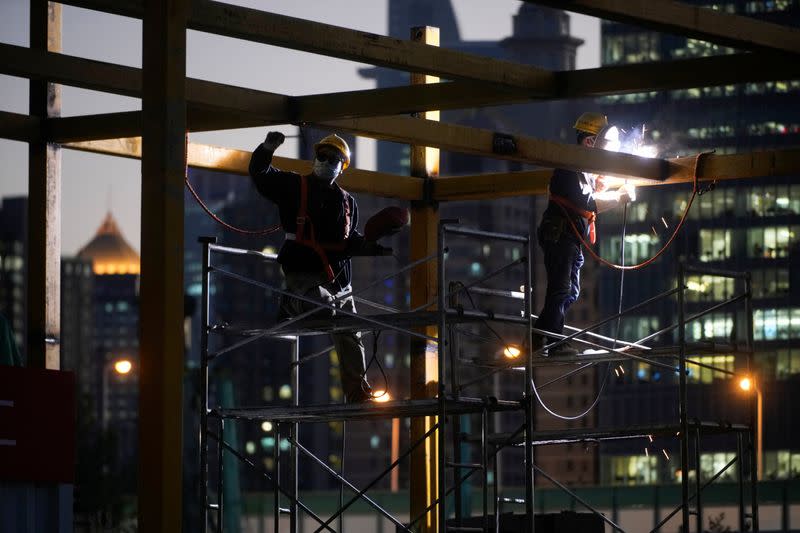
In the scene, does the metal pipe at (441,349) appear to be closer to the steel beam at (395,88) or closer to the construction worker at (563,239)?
the steel beam at (395,88)

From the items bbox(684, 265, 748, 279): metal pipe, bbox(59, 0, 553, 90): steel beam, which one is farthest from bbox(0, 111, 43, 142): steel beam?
bbox(684, 265, 748, 279): metal pipe

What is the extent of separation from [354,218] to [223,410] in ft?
8.39

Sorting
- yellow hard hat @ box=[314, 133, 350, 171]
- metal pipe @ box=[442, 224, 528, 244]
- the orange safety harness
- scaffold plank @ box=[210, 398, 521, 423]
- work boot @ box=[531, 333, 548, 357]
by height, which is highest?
yellow hard hat @ box=[314, 133, 350, 171]

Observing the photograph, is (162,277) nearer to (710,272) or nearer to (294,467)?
(294,467)

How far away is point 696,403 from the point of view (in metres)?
134

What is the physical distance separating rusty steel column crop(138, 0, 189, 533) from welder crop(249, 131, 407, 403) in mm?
3571

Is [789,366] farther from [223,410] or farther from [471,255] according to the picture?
[223,410]

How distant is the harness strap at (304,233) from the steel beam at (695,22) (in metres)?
3.83

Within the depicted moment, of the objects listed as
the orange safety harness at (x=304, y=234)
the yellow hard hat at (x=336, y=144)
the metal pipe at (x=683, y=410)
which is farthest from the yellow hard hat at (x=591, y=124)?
the orange safety harness at (x=304, y=234)

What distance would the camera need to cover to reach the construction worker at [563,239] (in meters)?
17.2

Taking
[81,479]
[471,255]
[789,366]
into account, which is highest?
[471,255]

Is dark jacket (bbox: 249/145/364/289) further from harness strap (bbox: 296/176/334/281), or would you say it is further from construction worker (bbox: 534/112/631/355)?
construction worker (bbox: 534/112/631/355)

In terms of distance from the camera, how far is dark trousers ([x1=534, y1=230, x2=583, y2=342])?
17156 mm

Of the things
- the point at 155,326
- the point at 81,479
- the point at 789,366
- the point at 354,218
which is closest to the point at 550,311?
the point at 354,218
